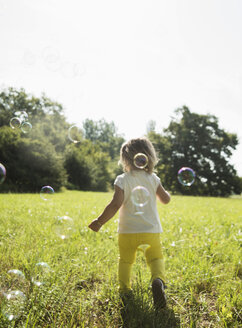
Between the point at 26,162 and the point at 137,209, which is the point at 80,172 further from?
the point at 137,209

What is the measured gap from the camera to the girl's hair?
2.51 meters

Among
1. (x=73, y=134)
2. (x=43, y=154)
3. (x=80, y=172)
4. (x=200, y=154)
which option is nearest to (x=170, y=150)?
(x=200, y=154)

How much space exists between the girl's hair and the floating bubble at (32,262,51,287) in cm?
128

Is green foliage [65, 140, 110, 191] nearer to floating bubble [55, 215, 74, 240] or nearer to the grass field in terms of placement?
floating bubble [55, 215, 74, 240]

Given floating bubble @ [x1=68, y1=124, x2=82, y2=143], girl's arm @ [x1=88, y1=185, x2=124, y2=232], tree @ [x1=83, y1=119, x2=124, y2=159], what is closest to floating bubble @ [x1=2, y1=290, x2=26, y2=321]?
girl's arm @ [x1=88, y1=185, x2=124, y2=232]

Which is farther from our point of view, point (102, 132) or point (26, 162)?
point (102, 132)

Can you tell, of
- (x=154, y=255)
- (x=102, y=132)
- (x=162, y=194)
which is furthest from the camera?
(x=102, y=132)

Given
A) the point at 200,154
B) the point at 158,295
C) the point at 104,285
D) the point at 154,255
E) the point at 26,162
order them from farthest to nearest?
the point at 200,154 < the point at 26,162 < the point at 104,285 < the point at 154,255 < the point at 158,295

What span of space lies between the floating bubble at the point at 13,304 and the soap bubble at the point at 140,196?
1.21m

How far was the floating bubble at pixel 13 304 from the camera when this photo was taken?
1763 mm

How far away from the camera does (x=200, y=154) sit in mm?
34438

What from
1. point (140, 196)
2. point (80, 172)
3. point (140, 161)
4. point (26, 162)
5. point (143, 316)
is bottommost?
point (143, 316)

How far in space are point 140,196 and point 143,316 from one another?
976 mm

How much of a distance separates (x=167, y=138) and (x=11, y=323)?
1422 inches
